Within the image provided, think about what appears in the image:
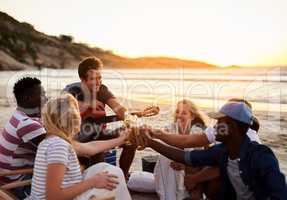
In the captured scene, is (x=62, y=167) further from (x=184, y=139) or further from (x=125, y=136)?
(x=184, y=139)

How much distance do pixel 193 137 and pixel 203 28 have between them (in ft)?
108

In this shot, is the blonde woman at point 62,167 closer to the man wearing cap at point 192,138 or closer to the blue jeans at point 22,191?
the blue jeans at point 22,191

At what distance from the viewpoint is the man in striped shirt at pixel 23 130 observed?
13.4 ft

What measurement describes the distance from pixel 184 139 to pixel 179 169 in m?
0.38

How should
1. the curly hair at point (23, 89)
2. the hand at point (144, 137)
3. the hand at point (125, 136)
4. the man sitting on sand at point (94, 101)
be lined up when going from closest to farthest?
the curly hair at point (23, 89), the hand at point (125, 136), the hand at point (144, 137), the man sitting on sand at point (94, 101)

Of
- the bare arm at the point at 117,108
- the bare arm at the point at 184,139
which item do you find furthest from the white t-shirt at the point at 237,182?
the bare arm at the point at 117,108


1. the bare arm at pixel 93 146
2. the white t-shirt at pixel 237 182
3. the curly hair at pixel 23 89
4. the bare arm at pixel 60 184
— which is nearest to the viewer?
the bare arm at pixel 60 184

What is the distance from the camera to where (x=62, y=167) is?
3139mm

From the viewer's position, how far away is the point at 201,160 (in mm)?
4164

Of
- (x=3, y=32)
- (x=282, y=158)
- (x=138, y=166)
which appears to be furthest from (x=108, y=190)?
(x=3, y=32)

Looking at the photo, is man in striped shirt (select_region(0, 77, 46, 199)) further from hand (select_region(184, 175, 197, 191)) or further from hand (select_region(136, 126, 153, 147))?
hand (select_region(184, 175, 197, 191))

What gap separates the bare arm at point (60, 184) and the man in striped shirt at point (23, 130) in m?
0.96

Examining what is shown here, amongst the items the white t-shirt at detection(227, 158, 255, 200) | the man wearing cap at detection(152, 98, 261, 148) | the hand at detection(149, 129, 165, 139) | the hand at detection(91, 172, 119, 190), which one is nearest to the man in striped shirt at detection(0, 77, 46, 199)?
the hand at detection(91, 172, 119, 190)

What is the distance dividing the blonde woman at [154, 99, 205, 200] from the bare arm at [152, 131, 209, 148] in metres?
0.26
